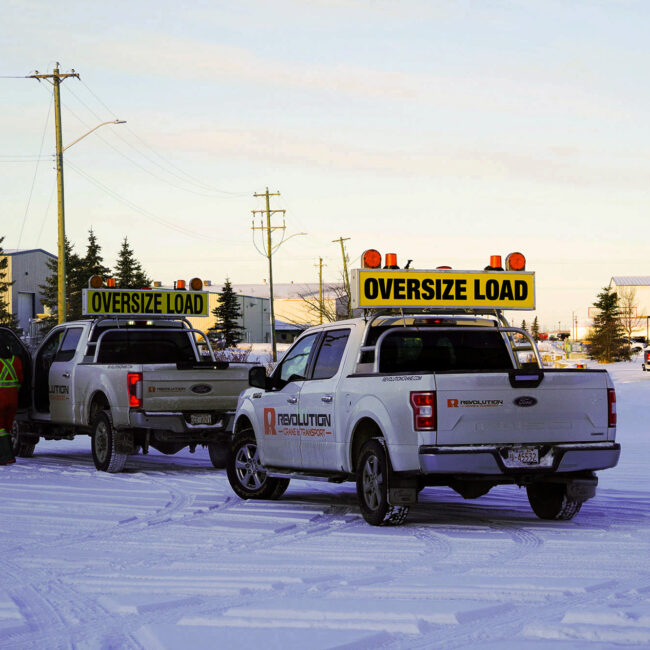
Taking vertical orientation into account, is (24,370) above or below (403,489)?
above

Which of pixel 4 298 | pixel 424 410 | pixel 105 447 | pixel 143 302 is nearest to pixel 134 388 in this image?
pixel 105 447

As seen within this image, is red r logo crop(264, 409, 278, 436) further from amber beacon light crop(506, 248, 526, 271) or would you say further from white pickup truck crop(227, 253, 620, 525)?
amber beacon light crop(506, 248, 526, 271)

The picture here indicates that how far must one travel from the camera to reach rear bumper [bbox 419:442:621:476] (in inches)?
386

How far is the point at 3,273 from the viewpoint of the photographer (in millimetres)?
87125

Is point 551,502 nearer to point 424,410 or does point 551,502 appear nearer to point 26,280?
point 424,410

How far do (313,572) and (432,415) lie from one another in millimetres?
2181

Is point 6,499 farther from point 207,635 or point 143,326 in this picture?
point 207,635

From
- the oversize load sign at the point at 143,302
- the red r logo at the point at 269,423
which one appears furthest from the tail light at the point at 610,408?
the oversize load sign at the point at 143,302

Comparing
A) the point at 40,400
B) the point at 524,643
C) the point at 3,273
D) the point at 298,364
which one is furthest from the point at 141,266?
the point at 524,643

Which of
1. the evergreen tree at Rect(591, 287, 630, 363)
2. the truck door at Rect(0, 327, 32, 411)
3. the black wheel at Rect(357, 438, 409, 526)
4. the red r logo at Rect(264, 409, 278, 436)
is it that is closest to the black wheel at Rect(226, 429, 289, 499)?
the red r logo at Rect(264, 409, 278, 436)

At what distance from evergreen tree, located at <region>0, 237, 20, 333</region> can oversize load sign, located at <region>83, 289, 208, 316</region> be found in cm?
6262

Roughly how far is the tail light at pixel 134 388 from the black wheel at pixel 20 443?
13.0ft

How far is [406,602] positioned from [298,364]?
5768mm

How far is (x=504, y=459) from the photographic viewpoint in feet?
32.9
